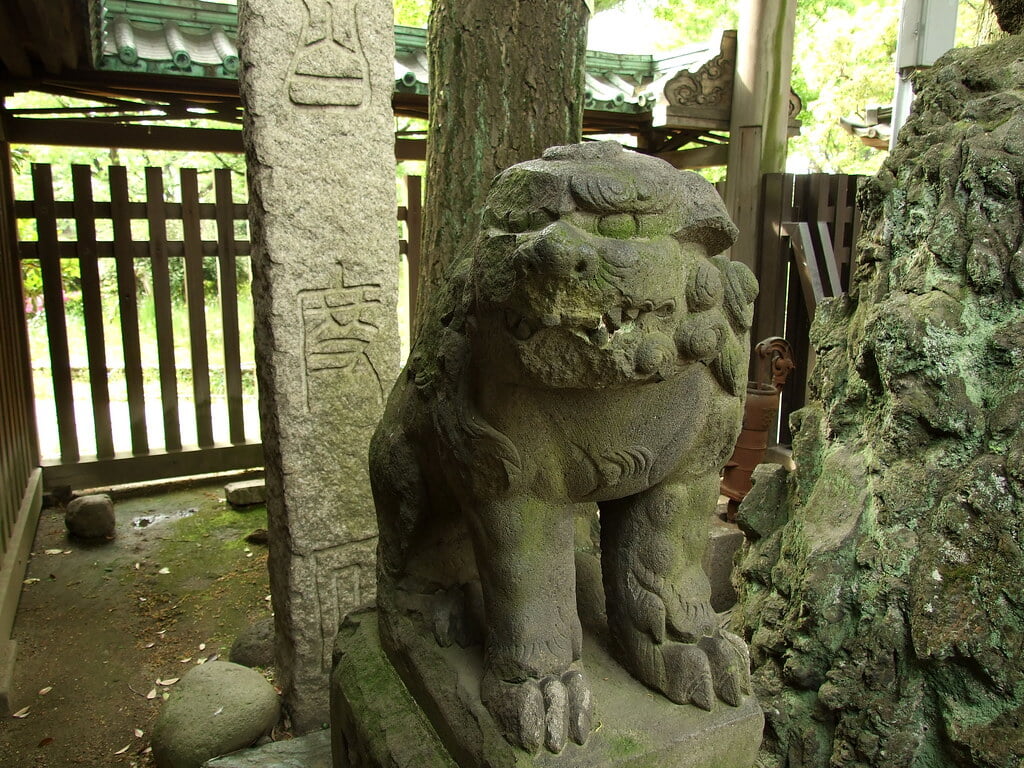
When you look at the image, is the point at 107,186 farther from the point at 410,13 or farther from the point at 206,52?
the point at 206,52

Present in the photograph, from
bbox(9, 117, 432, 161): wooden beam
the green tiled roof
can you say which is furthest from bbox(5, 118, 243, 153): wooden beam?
the green tiled roof

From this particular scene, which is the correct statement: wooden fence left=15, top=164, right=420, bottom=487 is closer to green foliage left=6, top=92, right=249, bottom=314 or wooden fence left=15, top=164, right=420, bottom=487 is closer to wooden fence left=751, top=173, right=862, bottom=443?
wooden fence left=751, top=173, right=862, bottom=443

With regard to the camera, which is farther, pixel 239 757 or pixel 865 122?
pixel 865 122

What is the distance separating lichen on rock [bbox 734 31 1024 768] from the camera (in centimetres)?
169

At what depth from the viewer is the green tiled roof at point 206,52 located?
4.05 m

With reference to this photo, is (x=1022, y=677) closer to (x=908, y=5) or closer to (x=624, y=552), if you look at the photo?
(x=624, y=552)

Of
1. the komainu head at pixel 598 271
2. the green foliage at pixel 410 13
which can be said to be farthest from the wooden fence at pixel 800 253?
the green foliage at pixel 410 13

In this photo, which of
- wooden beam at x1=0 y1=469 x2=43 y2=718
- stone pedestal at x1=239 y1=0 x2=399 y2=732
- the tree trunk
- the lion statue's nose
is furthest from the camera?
wooden beam at x1=0 y1=469 x2=43 y2=718

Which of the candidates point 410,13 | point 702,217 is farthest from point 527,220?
point 410,13

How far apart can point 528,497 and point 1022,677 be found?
1.12m

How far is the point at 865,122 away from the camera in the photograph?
6.22 metres

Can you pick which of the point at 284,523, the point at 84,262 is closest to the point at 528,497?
the point at 284,523

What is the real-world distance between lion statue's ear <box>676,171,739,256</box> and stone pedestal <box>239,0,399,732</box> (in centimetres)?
167

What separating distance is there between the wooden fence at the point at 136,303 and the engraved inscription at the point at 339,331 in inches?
101
